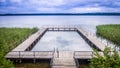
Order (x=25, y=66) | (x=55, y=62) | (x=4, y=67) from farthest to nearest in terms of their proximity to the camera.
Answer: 1. (x=25, y=66)
2. (x=55, y=62)
3. (x=4, y=67)

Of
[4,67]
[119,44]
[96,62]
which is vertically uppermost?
[96,62]

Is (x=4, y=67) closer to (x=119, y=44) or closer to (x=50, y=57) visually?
(x=50, y=57)

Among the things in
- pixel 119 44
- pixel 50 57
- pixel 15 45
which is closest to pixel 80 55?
pixel 50 57

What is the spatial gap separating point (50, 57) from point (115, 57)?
1279 cm

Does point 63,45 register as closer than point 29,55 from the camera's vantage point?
No

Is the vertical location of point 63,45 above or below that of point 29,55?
below

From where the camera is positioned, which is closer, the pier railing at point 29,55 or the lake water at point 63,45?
the pier railing at point 29,55

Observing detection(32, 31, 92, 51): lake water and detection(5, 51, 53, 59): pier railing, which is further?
detection(32, 31, 92, 51): lake water

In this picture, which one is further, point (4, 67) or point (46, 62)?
point (46, 62)

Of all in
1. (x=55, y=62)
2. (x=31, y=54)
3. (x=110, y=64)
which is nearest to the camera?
(x=110, y=64)

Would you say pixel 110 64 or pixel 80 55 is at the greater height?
pixel 110 64

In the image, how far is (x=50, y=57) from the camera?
2173 centimetres

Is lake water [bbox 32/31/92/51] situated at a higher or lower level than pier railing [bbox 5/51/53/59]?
lower

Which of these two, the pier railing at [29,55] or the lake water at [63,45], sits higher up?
the pier railing at [29,55]
